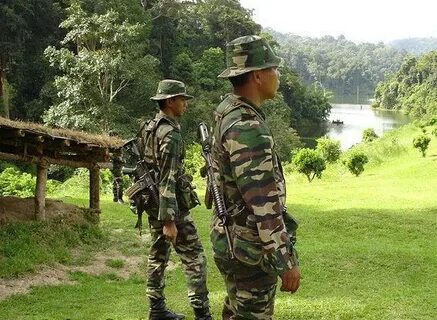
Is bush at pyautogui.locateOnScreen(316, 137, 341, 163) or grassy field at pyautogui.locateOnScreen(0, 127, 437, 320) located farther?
bush at pyautogui.locateOnScreen(316, 137, 341, 163)

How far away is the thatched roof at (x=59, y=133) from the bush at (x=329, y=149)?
22840mm

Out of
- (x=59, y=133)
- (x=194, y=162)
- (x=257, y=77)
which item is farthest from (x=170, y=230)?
(x=194, y=162)

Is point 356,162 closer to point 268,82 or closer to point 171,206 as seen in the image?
point 171,206

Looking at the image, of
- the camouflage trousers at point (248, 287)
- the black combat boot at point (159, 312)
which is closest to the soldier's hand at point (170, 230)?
the black combat boot at point (159, 312)

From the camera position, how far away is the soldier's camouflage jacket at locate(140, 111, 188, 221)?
176 inches

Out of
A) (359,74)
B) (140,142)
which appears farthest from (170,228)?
(359,74)

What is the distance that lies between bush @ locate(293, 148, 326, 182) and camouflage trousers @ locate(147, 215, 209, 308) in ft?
65.2

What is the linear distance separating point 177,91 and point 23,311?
3079mm

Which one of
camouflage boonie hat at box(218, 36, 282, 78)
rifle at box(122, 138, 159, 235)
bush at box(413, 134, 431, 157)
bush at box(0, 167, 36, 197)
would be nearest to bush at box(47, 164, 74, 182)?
bush at box(0, 167, 36, 197)

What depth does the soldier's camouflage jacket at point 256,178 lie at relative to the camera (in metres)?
3.03

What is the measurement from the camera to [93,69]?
2694 centimetres

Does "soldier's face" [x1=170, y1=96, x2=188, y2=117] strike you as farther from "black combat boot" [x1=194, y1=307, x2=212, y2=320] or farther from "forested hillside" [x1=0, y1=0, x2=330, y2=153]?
"forested hillside" [x1=0, y1=0, x2=330, y2=153]

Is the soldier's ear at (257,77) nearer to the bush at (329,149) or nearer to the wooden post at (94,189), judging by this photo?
the wooden post at (94,189)

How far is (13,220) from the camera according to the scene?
8422 millimetres
